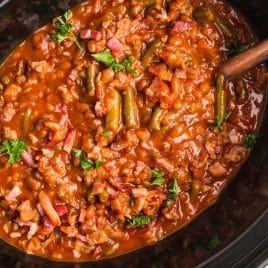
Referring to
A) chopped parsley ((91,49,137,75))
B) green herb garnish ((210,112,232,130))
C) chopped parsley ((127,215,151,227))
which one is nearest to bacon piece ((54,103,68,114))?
chopped parsley ((91,49,137,75))

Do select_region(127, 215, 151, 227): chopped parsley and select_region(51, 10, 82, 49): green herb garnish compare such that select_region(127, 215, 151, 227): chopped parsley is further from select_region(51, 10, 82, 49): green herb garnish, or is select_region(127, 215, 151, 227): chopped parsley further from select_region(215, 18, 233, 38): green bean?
select_region(215, 18, 233, 38): green bean

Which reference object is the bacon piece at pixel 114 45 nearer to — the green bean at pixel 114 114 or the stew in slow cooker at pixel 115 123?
the stew in slow cooker at pixel 115 123

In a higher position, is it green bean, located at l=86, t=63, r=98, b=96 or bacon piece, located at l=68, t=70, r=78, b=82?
bacon piece, located at l=68, t=70, r=78, b=82

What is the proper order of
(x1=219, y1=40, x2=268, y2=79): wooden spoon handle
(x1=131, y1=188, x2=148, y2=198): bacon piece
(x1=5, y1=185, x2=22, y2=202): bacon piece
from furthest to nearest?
(x1=5, y1=185, x2=22, y2=202): bacon piece → (x1=131, y1=188, x2=148, y2=198): bacon piece → (x1=219, y1=40, x2=268, y2=79): wooden spoon handle

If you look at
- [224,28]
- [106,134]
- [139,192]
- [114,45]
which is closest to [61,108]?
[106,134]

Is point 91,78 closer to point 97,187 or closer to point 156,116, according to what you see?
point 156,116

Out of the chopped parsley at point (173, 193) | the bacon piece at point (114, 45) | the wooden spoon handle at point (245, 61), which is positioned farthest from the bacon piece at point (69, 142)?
the wooden spoon handle at point (245, 61)

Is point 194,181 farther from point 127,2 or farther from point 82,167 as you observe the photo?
point 127,2
